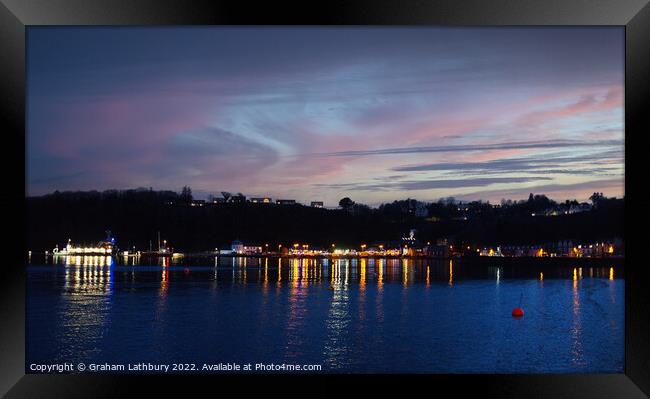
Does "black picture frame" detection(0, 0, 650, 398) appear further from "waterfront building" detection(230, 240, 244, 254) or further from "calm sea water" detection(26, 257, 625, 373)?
"waterfront building" detection(230, 240, 244, 254)

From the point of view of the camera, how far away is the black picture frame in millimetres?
4789

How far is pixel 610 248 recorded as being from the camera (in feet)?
185

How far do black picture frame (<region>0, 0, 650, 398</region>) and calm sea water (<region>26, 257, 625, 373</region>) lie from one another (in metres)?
4.60

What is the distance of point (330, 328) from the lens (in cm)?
1455
